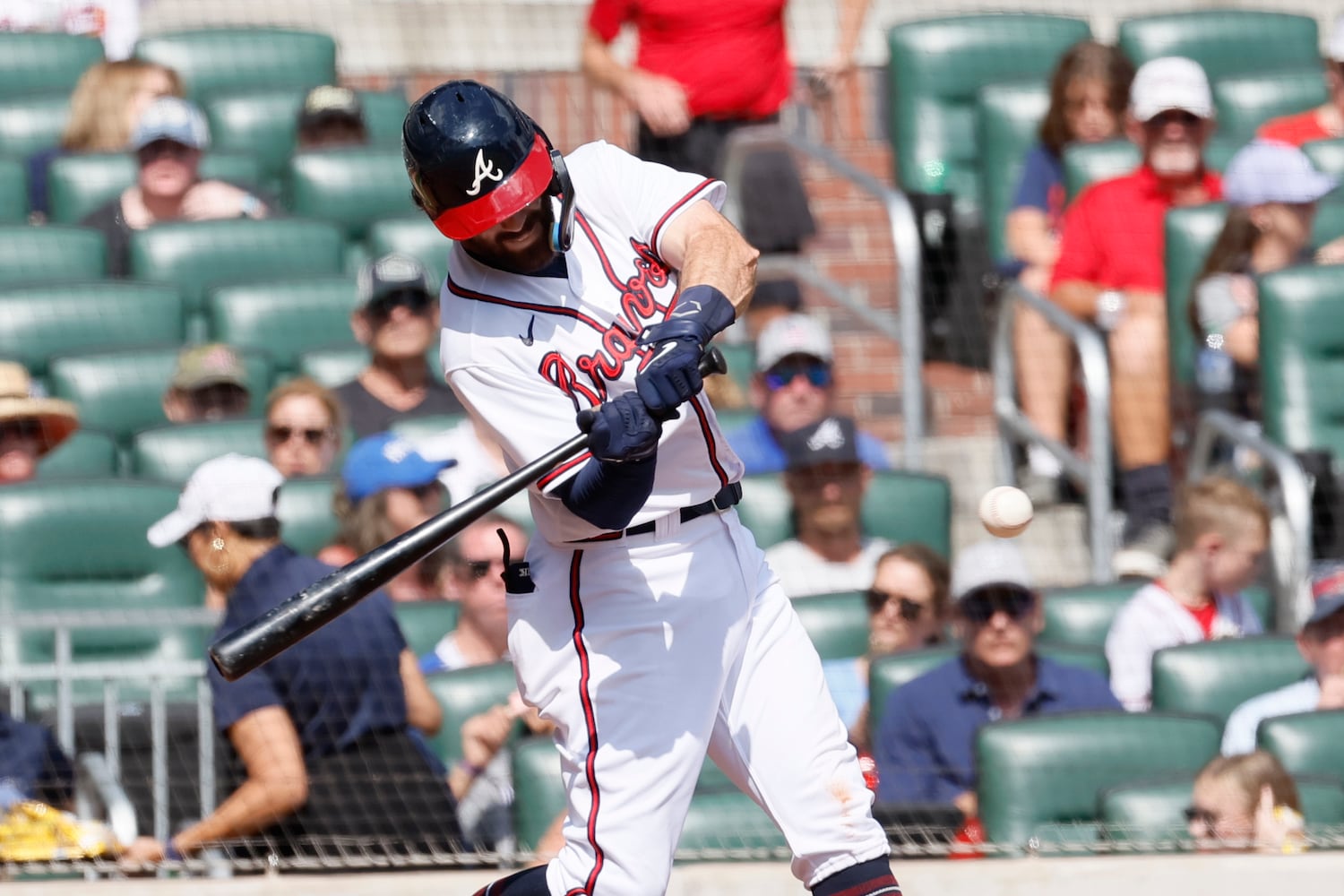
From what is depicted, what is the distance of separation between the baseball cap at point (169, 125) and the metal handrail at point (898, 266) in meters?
1.55

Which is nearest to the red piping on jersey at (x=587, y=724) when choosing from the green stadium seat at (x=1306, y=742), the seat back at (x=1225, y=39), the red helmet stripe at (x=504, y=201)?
the red helmet stripe at (x=504, y=201)

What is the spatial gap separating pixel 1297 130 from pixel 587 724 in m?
3.99

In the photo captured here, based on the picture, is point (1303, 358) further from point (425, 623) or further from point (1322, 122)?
point (425, 623)

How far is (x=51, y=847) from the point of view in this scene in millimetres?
3861

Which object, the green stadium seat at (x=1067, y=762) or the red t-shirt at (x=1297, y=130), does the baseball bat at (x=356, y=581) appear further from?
the red t-shirt at (x=1297, y=130)

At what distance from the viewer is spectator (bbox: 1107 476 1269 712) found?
455cm

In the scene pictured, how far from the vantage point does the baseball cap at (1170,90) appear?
17.9 ft

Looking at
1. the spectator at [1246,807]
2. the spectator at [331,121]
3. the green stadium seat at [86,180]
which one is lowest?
the spectator at [1246,807]

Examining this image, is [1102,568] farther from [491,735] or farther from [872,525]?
[491,735]

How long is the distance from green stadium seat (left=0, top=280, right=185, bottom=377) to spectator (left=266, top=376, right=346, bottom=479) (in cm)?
84

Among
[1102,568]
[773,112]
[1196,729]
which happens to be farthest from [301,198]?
[1196,729]

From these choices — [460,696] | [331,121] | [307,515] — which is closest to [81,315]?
[331,121]

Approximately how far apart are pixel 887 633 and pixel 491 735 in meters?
0.93

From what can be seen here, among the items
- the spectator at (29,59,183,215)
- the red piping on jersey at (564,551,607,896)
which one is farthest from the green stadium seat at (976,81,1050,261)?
the red piping on jersey at (564,551,607,896)
